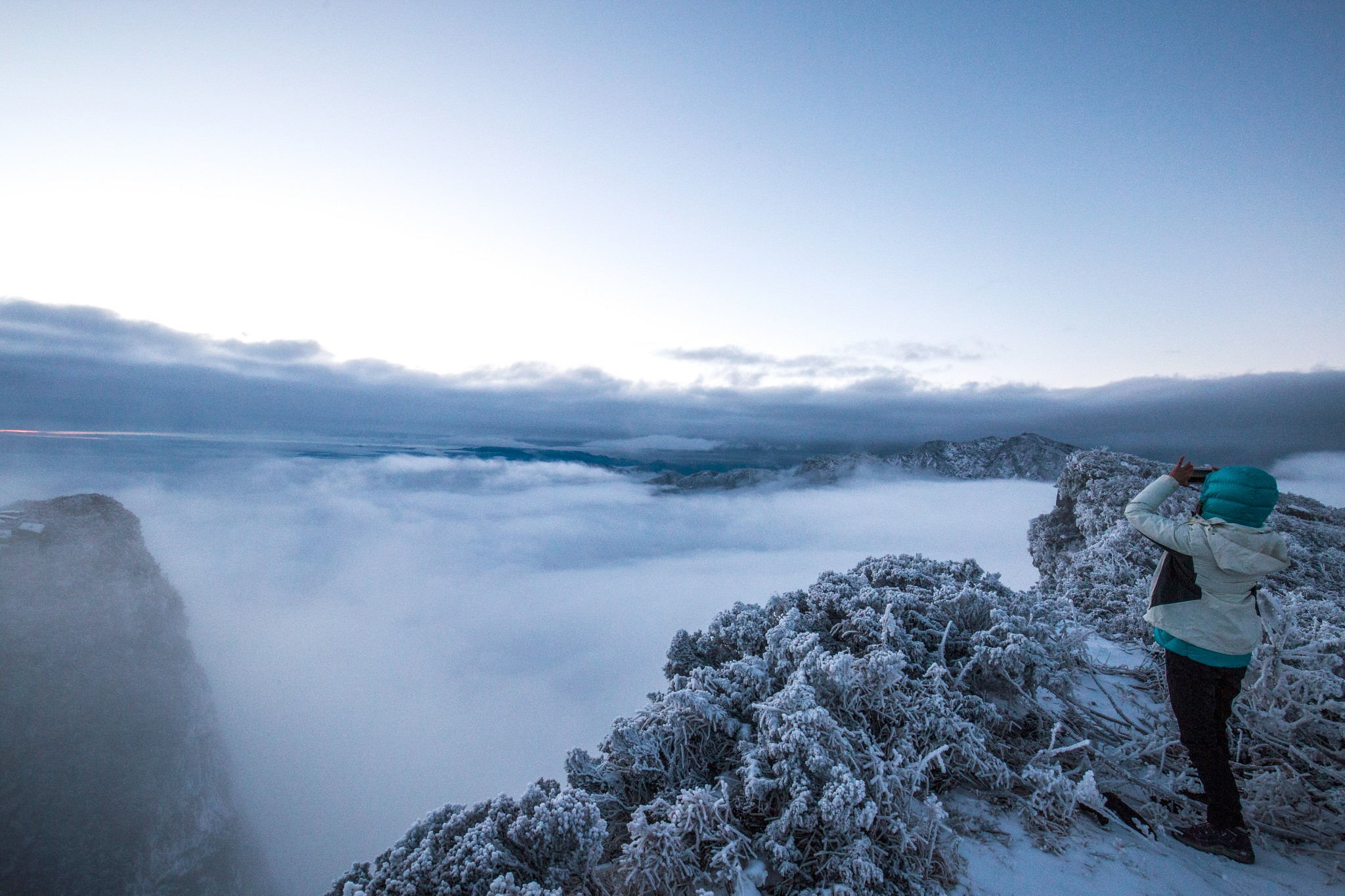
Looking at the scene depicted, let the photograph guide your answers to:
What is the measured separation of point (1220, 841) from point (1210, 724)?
2.26 feet

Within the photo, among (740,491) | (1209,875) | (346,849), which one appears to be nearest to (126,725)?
(1209,875)

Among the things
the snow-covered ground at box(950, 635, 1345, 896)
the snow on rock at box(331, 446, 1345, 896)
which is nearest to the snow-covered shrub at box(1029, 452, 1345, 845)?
the snow on rock at box(331, 446, 1345, 896)

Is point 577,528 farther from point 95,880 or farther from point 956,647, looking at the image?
point 956,647

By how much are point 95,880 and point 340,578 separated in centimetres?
9734

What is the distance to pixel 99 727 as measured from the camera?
1518 centimetres

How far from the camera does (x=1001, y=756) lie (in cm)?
407

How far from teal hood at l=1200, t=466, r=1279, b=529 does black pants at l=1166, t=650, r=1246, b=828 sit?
1059 mm

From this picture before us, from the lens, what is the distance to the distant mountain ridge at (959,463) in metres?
46.3

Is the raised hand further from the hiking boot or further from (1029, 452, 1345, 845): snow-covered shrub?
the hiking boot

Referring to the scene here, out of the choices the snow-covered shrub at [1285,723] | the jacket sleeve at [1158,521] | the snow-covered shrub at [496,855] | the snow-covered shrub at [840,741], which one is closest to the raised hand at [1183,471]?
the jacket sleeve at [1158,521]

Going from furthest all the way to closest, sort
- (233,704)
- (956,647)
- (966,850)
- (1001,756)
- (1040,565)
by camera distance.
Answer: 1. (233,704)
2. (1040,565)
3. (956,647)
4. (1001,756)
5. (966,850)

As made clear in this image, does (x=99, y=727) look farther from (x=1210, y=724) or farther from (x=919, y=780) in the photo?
(x=1210, y=724)

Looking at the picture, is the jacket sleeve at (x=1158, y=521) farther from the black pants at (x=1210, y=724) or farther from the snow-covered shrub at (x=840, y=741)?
the snow-covered shrub at (x=840, y=741)

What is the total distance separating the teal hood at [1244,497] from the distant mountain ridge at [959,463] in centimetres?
1048
